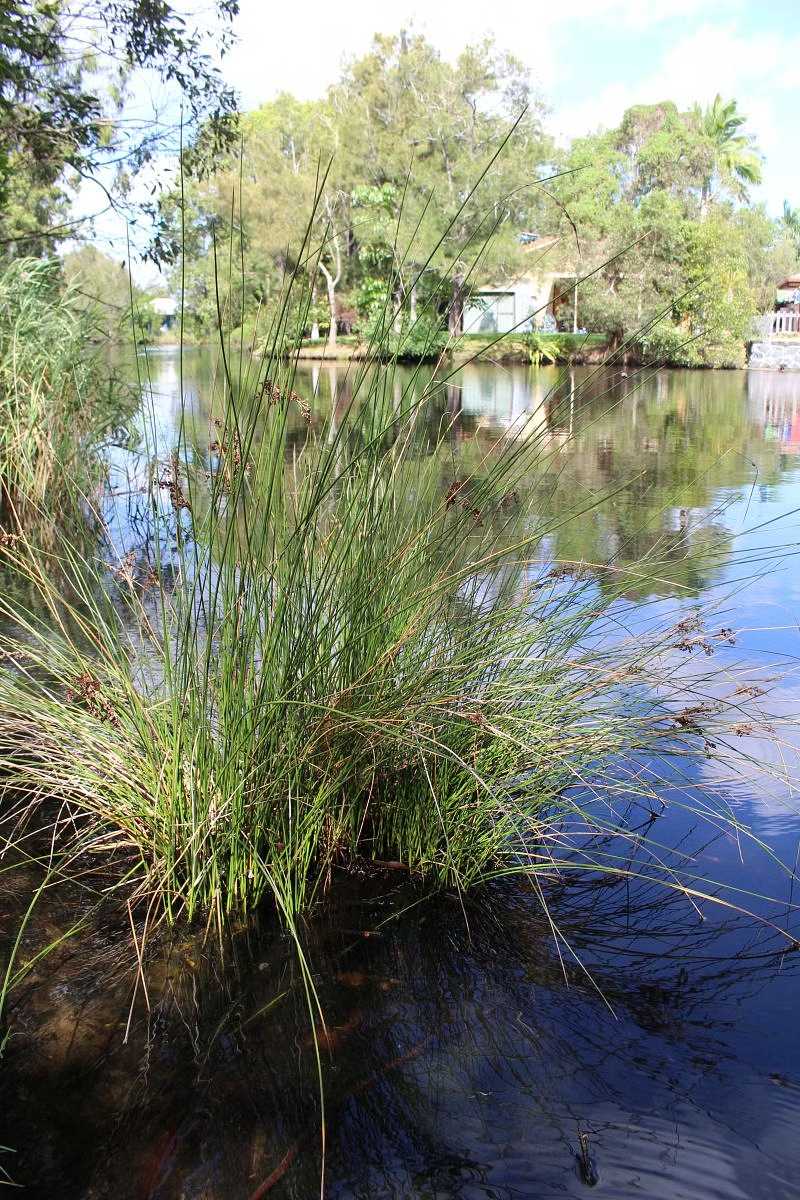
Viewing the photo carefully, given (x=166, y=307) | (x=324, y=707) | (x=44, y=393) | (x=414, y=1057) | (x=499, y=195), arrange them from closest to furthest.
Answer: (x=414, y=1057) → (x=324, y=707) → (x=44, y=393) → (x=499, y=195) → (x=166, y=307)

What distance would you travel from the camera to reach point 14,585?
448 cm

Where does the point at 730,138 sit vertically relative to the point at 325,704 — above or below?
above

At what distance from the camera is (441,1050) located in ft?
5.50

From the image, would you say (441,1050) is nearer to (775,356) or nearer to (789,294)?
(775,356)

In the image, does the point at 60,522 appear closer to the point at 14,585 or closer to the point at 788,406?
the point at 14,585

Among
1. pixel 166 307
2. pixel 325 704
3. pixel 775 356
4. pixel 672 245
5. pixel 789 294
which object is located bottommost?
pixel 325 704

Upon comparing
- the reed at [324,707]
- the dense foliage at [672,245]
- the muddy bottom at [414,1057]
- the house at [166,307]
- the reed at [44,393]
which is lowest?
the muddy bottom at [414,1057]

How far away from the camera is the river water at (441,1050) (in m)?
1.42

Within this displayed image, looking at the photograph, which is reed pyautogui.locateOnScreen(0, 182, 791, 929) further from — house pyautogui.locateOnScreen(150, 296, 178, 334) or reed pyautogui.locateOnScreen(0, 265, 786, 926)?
house pyautogui.locateOnScreen(150, 296, 178, 334)

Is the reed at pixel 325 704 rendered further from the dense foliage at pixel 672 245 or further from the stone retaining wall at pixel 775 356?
the stone retaining wall at pixel 775 356

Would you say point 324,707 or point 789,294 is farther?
point 789,294

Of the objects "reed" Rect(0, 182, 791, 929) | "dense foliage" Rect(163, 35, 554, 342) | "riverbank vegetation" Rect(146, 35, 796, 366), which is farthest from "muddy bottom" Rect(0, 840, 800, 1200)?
"dense foliage" Rect(163, 35, 554, 342)

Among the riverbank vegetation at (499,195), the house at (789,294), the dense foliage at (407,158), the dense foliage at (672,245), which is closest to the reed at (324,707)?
the dense foliage at (672,245)

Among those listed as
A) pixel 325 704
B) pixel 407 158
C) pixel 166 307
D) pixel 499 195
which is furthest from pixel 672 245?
pixel 325 704
